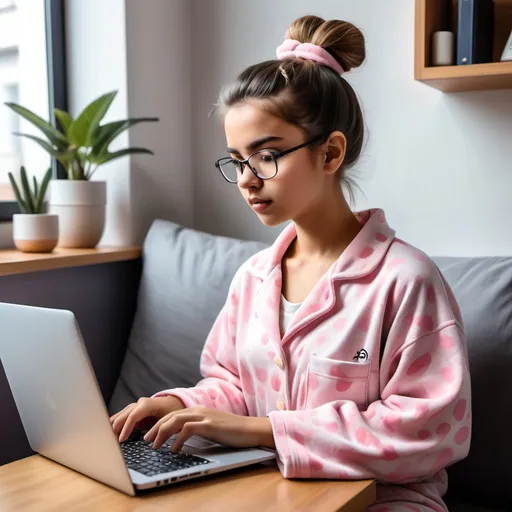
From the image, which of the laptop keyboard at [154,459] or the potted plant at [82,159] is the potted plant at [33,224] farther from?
the laptop keyboard at [154,459]

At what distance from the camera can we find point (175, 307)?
1.72 m

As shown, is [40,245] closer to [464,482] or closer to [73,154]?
[73,154]

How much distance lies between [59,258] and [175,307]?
0.29 metres

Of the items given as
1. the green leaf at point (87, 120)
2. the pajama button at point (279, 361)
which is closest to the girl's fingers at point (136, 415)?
the pajama button at point (279, 361)

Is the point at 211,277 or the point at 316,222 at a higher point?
the point at 316,222

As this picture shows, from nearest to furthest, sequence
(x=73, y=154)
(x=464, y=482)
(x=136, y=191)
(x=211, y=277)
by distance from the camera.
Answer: (x=464, y=482), (x=211, y=277), (x=73, y=154), (x=136, y=191)

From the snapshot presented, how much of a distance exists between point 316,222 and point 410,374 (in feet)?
1.05

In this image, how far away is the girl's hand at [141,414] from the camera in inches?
45.1

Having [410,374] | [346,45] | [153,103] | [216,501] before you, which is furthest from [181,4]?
[216,501]

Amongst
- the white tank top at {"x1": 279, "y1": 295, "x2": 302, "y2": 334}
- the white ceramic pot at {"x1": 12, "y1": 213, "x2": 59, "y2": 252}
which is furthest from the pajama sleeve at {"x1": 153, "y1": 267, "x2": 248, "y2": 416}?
the white ceramic pot at {"x1": 12, "y1": 213, "x2": 59, "y2": 252}

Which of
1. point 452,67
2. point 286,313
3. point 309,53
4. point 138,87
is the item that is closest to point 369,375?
point 286,313

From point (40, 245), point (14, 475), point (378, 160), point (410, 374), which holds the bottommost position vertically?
point (14, 475)

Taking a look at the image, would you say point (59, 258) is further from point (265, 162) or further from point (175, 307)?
point (265, 162)

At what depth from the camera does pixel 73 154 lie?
6.01ft
